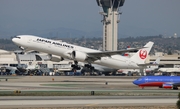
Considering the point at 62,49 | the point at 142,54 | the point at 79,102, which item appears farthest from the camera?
the point at 142,54

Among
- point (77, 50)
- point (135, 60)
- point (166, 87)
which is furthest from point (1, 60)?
point (166, 87)

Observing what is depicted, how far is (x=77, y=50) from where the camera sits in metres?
76.9

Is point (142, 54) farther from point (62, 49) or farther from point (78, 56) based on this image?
point (62, 49)

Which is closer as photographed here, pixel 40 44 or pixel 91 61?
pixel 40 44

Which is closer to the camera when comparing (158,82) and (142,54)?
(158,82)

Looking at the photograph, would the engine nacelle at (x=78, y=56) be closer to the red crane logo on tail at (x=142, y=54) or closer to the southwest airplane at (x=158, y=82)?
the southwest airplane at (x=158, y=82)

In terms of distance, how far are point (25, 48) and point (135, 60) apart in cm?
2912

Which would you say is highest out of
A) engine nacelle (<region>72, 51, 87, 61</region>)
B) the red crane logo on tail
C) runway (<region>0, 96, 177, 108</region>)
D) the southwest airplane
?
the red crane logo on tail

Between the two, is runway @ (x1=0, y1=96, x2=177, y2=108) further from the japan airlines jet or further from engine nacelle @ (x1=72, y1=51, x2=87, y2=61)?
engine nacelle @ (x1=72, y1=51, x2=87, y2=61)

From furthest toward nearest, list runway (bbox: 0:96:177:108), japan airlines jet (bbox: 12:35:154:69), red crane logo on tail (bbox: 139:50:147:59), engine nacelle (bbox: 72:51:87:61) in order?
red crane logo on tail (bbox: 139:50:147:59) → engine nacelle (bbox: 72:51:87:61) → japan airlines jet (bbox: 12:35:154:69) → runway (bbox: 0:96:177:108)

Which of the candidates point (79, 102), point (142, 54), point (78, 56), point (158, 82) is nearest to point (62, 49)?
point (78, 56)

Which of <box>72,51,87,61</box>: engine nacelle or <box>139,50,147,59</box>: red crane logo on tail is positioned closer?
<box>72,51,87,61</box>: engine nacelle

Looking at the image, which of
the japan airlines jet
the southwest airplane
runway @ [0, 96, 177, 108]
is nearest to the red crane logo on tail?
the japan airlines jet

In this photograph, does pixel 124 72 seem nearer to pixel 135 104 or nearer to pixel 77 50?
pixel 77 50
